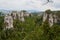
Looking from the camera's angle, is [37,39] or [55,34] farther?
[37,39]

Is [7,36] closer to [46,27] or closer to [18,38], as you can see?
[18,38]

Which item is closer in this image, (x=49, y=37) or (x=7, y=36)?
(x=49, y=37)

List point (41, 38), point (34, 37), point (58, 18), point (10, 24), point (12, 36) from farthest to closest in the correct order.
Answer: point (10, 24), point (58, 18), point (12, 36), point (34, 37), point (41, 38)

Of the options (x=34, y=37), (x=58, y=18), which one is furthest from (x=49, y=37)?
(x=58, y=18)

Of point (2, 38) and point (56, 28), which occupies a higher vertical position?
point (56, 28)

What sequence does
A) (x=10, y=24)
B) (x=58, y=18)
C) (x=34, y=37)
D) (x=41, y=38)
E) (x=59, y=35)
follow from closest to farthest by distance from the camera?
(x=59, y=35) < (x=41, y=38) < (x=34, y=37) < (x=58, y=18) < (x=10, y=24)

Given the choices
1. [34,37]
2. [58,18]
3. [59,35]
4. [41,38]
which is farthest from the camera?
[58,18]

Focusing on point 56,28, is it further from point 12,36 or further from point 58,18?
point 58,18

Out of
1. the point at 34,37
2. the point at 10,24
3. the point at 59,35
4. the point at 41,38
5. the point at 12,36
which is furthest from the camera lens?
the point at 10,24

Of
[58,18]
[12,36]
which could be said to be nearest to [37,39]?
[12,36]
